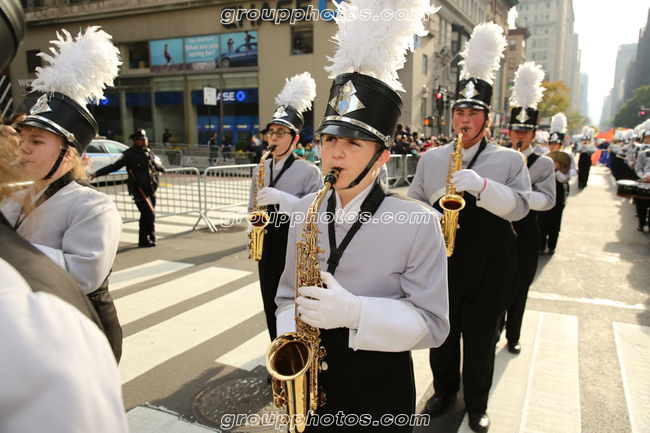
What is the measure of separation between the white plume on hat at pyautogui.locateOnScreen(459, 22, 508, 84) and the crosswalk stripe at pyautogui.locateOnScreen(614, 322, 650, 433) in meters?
2.86

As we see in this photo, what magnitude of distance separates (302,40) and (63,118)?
28915mm

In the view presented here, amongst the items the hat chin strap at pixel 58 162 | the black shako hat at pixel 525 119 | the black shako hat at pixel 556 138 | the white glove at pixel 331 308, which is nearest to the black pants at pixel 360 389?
the white glove at pixel 331 308

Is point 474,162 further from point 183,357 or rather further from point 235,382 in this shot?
point 183,357

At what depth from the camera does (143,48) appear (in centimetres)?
3278

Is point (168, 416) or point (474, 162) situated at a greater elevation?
point (474, 162)

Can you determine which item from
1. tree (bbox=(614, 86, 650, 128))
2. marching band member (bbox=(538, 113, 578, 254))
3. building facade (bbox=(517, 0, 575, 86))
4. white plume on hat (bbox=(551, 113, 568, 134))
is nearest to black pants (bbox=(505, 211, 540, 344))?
marching band member (bbox=(538, 113, 578, 254))

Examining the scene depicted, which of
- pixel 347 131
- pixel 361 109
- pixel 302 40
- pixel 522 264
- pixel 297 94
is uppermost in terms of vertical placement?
pixel 302 40

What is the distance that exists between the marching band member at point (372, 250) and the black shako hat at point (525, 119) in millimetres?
3808

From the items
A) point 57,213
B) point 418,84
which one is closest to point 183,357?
point 57,213

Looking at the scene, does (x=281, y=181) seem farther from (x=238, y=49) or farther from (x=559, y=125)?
(x=238, y=49)

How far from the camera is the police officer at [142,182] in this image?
8.38 meters

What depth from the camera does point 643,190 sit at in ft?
28.6

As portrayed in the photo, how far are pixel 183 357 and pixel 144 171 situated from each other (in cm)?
541

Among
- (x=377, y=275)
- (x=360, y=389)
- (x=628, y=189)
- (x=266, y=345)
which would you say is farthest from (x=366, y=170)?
(x=628, y=189)
